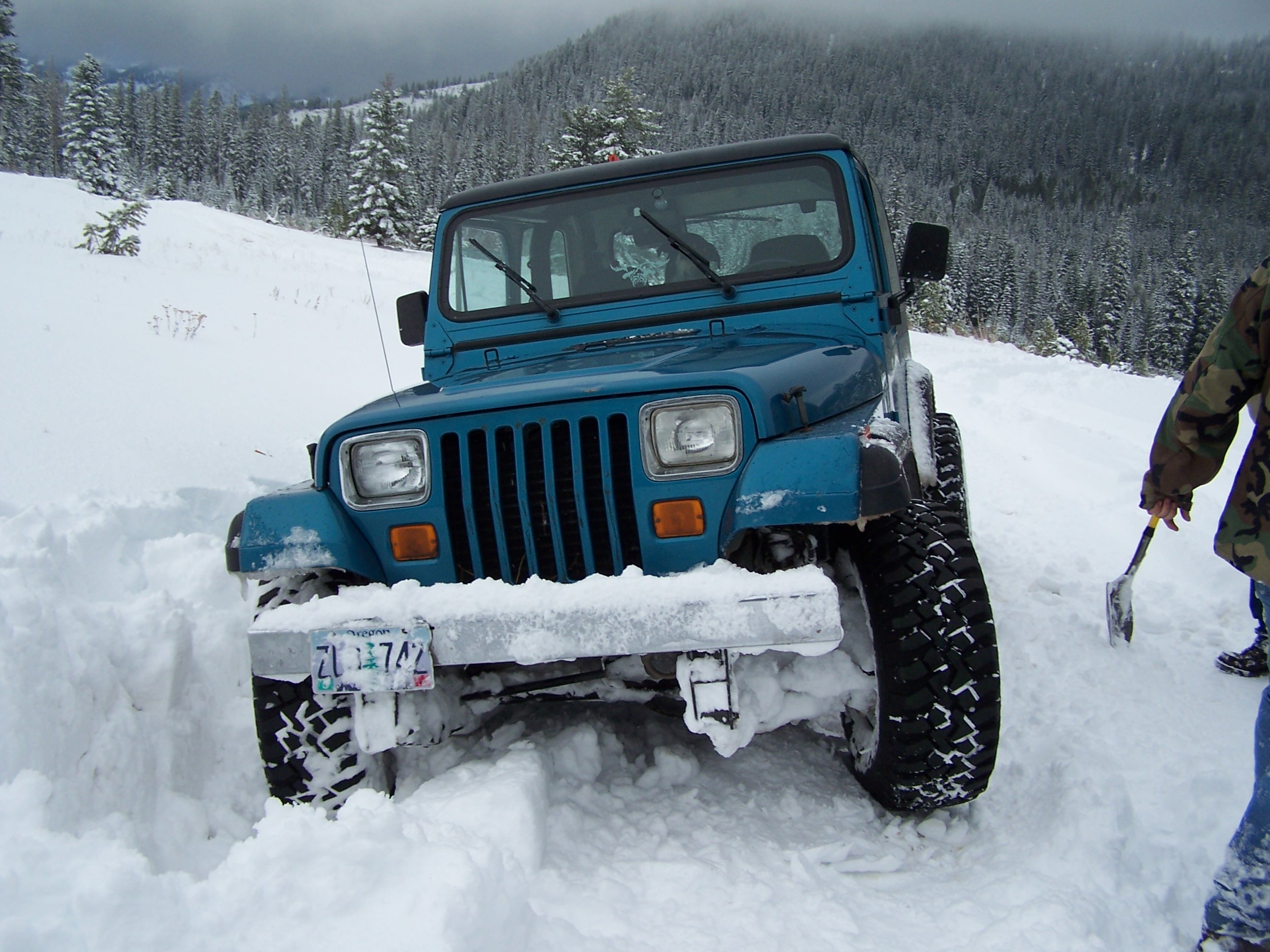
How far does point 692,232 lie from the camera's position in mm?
3043

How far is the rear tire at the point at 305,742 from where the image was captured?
7.13ft

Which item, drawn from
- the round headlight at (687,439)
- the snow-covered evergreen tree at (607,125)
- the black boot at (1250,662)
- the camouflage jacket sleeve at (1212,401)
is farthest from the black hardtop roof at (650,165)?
the snow-covered evergreen tree at (607,125)

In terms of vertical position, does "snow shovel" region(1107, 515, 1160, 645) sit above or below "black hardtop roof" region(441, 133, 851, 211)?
below

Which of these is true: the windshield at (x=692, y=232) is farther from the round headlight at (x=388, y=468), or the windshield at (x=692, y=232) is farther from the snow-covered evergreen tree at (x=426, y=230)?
the snow-covered evergreen tree at (x=426, y=230)

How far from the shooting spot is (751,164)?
Answer: 3014 millimetres

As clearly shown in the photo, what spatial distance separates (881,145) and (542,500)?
456 feet

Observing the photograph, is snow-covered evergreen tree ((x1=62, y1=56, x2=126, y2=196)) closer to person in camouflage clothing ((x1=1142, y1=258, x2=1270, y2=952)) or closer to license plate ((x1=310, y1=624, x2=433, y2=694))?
license plate ((x1=310, y1=624, x2=433, y2=694))

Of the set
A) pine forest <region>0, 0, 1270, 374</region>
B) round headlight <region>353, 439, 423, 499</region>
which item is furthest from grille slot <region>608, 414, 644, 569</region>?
pine forest <region>0, 0, 1270, 374</region>

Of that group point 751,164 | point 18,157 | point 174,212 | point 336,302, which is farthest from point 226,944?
point 18,157

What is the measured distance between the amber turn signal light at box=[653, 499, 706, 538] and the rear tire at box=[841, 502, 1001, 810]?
1.48ft

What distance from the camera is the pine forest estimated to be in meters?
37.2

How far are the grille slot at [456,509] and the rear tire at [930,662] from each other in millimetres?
1033

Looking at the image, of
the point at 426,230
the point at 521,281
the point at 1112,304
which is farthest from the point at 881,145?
the point at 521,281

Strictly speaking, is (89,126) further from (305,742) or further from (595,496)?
(595,496)
